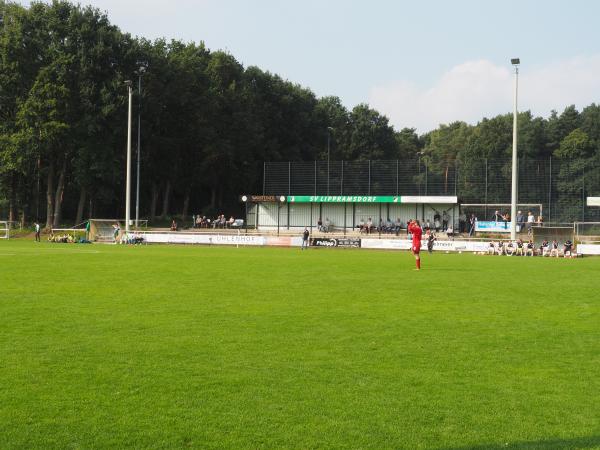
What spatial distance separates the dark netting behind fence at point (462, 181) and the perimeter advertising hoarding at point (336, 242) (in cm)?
1207

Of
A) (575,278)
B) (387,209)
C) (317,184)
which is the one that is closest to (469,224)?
(387,209)

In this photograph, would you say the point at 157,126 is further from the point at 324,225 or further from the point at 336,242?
the point at 336,242

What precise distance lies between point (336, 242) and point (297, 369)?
38969 millimetres

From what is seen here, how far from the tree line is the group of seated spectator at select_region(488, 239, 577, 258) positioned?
13581 millimetres

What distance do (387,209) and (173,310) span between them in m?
43.8

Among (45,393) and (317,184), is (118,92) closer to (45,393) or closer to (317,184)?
(317,184)

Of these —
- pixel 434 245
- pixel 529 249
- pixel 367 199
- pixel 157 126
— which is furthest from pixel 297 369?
pixel 157 126

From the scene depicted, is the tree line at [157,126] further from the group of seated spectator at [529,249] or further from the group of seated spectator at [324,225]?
the group of seated spectator at [529,249]

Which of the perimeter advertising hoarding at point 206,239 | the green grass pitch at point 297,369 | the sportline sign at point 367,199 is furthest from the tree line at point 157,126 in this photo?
the green grass pitch at point 297,369

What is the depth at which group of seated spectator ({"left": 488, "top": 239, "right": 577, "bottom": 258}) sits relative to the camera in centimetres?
4003

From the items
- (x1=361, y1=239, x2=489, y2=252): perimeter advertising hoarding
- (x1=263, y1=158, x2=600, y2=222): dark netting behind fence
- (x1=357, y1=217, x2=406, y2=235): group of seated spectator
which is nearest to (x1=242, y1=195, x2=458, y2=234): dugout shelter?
(x1=357, y1=217, x2=406, y2=235): group of seated spectator

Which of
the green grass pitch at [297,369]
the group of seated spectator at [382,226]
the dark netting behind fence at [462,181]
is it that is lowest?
the green grass pitch at [297,369]

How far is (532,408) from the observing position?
287 inches

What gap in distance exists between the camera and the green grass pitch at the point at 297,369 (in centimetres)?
651
